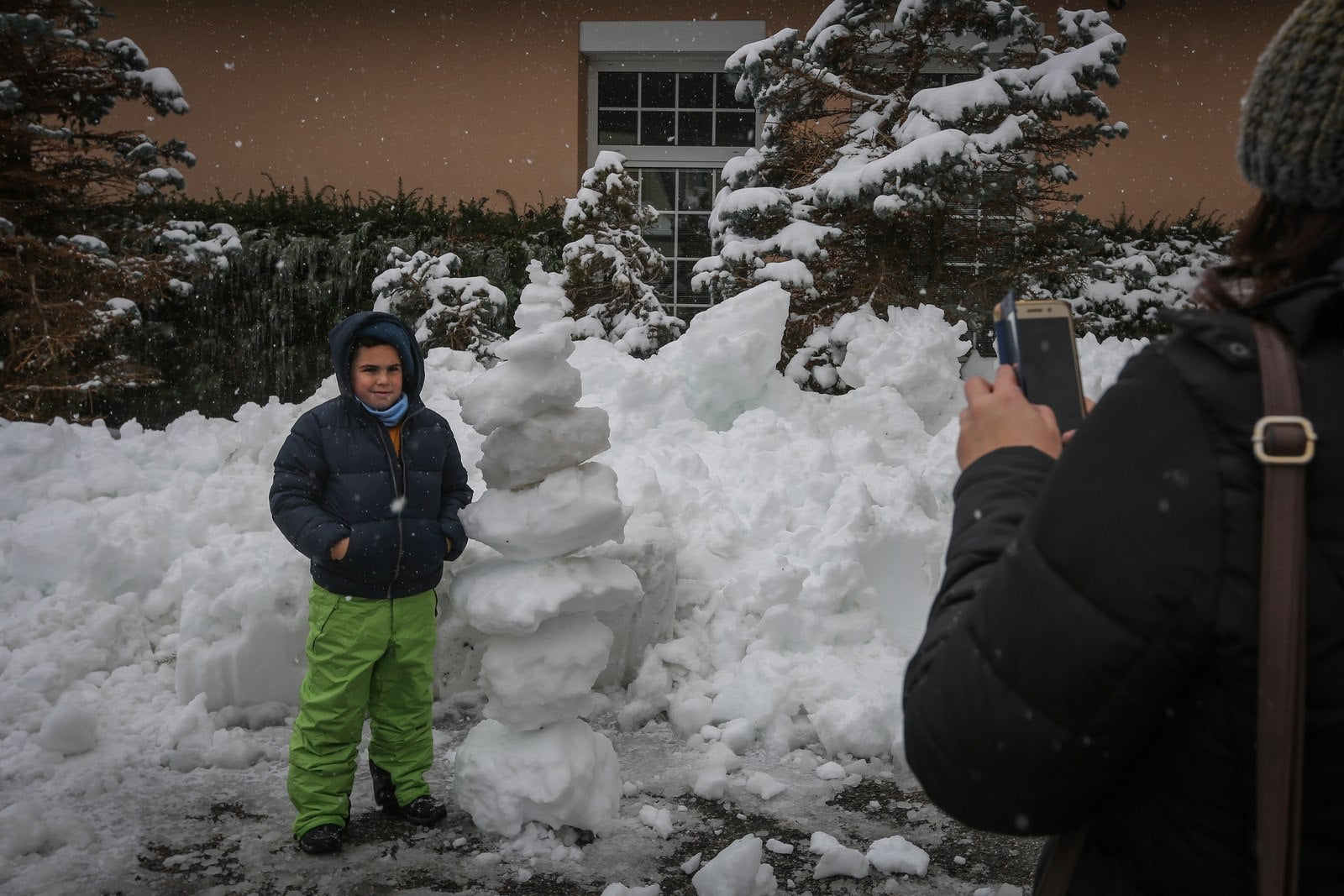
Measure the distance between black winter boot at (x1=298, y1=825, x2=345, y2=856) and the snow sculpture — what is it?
42cm

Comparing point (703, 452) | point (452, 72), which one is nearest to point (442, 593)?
point (703, 452)

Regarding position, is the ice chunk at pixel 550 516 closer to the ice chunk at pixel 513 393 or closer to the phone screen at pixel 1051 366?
the ice chunk at pixel 513 393

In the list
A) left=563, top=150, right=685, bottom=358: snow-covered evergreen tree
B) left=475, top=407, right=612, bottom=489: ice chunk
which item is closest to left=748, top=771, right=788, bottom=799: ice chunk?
left=475, top=407, right=612, bottom=489: ice chunk

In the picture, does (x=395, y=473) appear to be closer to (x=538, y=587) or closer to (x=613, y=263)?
(x=538, y=587)

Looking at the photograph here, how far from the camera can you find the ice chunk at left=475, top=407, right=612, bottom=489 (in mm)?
3486

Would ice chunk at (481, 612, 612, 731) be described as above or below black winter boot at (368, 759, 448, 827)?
above

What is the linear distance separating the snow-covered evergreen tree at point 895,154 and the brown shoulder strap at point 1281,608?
6.15m

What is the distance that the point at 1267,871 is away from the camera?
37.9 inches

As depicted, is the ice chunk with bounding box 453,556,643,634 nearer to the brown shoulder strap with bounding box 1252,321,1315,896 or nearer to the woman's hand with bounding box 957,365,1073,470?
the woman's hand with bounding box 957,365,1073,470

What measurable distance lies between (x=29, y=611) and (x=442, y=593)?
75.3 inches

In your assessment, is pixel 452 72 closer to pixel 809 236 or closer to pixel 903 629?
pixel 809 236

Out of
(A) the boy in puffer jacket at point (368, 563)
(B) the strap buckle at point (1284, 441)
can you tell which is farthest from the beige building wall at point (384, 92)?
(B) the strap buckle at point (1284, 441)

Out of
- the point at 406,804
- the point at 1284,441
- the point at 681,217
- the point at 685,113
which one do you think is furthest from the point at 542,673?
the point at 685,113

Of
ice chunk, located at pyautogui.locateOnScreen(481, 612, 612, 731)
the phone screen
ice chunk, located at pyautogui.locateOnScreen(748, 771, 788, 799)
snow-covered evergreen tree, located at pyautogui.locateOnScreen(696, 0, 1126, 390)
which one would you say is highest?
snow-covered evergreen tree, located at pyautogui.locateOnScreen(696, 0, 1126, 390)
